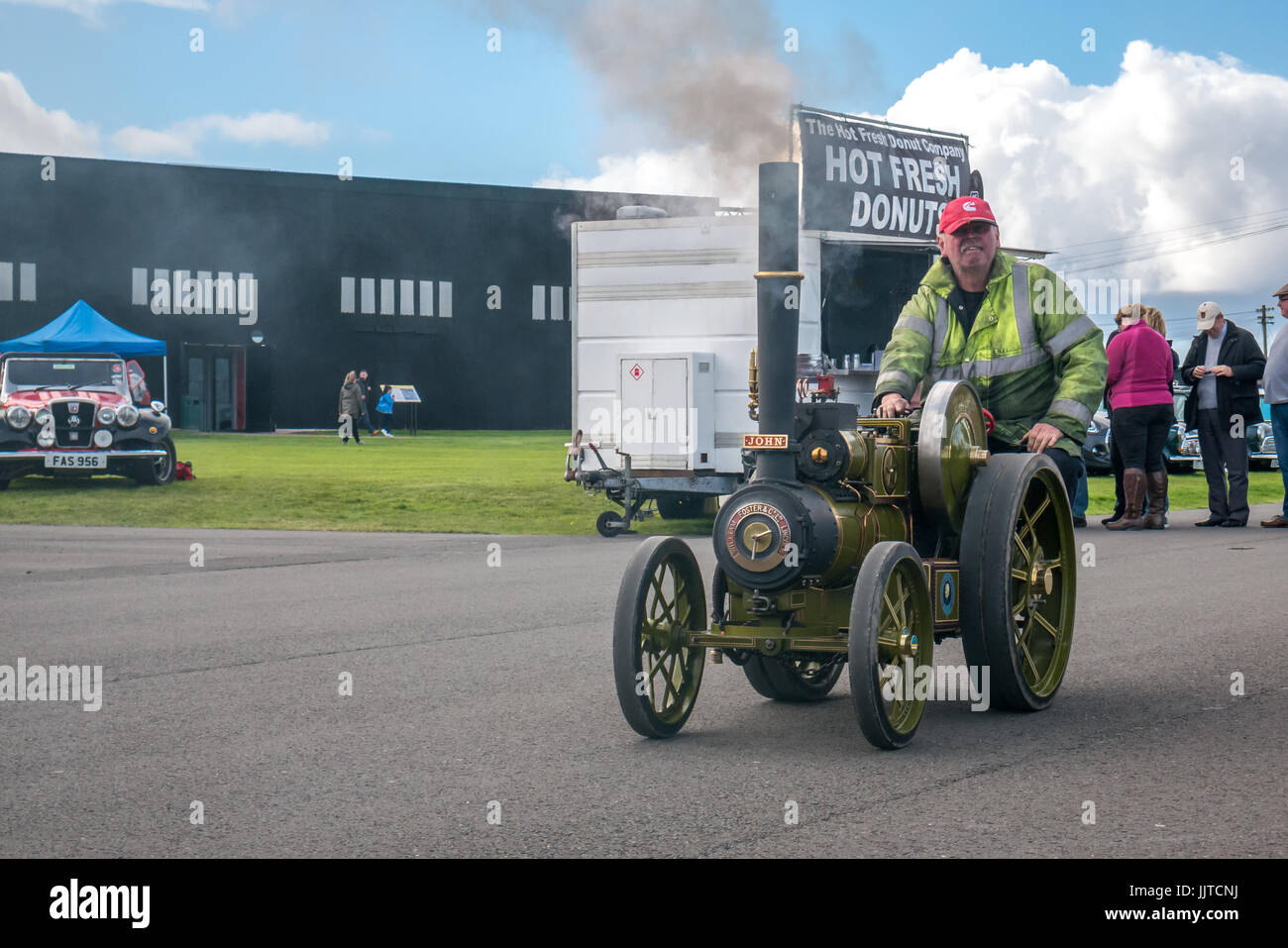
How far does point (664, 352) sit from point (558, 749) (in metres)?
9.76

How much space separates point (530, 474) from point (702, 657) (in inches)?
684

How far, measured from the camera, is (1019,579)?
5.92 m

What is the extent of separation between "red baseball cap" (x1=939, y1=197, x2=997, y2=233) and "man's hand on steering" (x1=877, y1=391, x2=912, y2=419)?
0.76m

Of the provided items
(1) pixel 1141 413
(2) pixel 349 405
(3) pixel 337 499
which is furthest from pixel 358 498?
(2) pixel 349 405

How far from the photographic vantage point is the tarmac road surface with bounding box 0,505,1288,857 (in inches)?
164

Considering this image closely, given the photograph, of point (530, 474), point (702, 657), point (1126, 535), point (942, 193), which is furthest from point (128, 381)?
point (702, 657)

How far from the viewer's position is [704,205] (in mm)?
42875

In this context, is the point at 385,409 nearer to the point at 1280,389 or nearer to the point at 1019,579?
the point at 1280,389

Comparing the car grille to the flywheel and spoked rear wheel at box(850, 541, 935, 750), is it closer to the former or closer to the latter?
the flywheel

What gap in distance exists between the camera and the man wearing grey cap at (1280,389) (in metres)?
13.6

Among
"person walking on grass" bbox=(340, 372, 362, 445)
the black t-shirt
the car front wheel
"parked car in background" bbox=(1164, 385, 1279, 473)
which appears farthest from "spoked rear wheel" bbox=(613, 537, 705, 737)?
"person walking on grass" bbox=(340, 372, 362, 445)

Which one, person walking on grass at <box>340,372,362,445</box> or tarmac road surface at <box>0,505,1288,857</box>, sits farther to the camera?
person walking on grass at <box>340,372,362,445</box>
